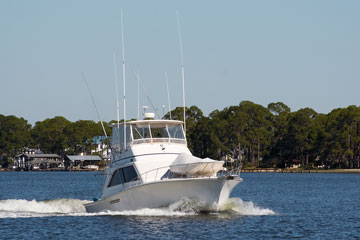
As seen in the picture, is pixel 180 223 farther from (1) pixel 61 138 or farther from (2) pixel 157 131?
(1) pixel 61 138

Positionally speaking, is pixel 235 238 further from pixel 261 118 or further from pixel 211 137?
pixel 261 118

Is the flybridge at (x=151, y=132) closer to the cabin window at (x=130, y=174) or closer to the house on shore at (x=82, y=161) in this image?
the cabin window at (x=130, y=174)

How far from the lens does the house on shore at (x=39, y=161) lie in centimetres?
18962

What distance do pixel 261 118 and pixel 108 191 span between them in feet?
392

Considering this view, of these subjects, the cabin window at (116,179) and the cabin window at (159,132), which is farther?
the cabin window at (159,132)

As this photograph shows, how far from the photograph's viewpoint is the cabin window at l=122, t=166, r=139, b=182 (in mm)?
36031

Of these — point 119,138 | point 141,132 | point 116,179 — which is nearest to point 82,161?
point 119,138

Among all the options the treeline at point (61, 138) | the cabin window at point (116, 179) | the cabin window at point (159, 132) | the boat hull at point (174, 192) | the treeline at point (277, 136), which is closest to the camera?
the boat hull at point (174, 192)

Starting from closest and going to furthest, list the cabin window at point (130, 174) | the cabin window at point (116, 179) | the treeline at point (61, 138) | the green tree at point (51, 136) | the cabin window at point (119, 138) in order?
the cabin window at point (130, 174), the cabin window at point (116, 179), the cabin window at point (119, 138), the treeline at point (61, 138), the green tree at point (51, 136)

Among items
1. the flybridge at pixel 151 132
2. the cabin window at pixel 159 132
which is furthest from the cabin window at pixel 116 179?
the cabin window at pixel 159 132

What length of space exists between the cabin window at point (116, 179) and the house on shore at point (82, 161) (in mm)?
141207

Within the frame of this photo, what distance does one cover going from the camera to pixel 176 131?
128 feet

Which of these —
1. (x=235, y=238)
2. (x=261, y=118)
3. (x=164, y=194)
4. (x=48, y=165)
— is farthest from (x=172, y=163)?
(x=48, y=165)

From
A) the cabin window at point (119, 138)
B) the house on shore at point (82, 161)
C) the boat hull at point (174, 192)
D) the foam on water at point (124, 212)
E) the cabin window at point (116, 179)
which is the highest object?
the house on shore at point (82, 161)
